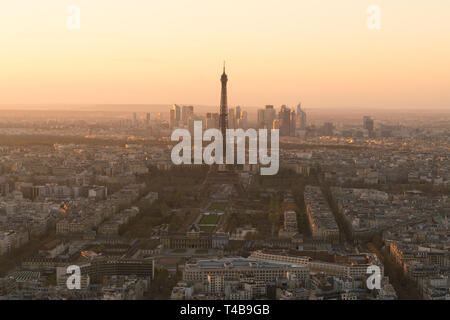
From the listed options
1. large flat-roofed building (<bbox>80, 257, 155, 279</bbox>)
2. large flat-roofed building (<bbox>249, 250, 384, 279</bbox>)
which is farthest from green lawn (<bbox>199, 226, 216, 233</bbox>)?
large flat-roofed building (<bbox>80, 257, 155, 279</bbox>)

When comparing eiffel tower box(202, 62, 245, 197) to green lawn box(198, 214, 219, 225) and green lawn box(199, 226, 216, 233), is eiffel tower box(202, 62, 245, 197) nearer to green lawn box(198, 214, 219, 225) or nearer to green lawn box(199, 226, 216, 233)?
green lawn box(198, 214, 219, 225)

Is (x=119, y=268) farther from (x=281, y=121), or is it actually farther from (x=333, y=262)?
(x=281, y=121)

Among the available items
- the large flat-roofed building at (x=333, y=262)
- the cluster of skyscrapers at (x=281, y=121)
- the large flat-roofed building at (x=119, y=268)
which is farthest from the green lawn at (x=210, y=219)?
the cluster of skyscrapers at (x=281, y=121)

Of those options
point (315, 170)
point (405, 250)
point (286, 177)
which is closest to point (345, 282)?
point (405, 250)

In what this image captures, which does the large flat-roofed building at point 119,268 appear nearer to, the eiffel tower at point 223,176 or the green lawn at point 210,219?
the green lawn at point 210,219
